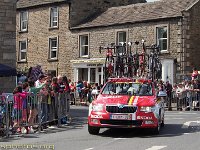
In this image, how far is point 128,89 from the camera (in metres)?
14.9

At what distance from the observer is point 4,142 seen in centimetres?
1309

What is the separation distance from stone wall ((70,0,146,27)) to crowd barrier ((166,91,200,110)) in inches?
584

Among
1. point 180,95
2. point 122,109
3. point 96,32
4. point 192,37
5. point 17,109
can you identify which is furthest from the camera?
point 96,32

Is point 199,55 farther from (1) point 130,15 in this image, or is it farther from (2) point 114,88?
(2) point 114,88

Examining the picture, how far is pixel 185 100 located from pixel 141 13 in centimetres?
1128

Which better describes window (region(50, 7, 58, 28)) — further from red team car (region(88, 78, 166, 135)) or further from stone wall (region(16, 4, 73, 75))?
red team car (region(88, 78, 166, 135))

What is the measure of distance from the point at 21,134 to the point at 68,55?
2522 centimetres

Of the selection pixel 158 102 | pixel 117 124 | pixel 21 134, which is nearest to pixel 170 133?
pixel 158 102

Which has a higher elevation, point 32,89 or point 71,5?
point 71,5

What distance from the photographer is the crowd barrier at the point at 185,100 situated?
2627 cm

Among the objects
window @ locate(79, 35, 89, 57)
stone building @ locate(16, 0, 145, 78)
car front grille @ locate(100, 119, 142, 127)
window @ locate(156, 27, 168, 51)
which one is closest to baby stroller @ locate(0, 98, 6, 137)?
car front grille @ locate(100, 119, 142, 127)

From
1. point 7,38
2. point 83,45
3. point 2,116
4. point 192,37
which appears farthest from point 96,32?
point 2,116

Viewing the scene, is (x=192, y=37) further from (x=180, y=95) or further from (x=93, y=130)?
(x=93, y=130)

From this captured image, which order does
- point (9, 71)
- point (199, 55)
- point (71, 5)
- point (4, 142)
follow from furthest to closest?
point (71, 5), point (199, 55), point (9, 71), point (4, 142)
